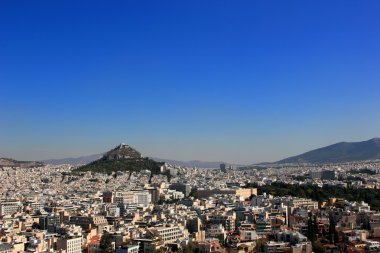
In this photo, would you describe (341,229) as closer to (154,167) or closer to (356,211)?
(356,211)

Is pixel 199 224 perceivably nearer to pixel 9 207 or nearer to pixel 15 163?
pixel 9 207

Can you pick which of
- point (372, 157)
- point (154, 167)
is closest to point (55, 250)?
point (154, 167)

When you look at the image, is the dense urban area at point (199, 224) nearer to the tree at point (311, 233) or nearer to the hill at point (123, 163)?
the tree at point (311, 233)

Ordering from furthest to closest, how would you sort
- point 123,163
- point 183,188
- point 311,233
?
point 123,163
point 183,188
point 311,233

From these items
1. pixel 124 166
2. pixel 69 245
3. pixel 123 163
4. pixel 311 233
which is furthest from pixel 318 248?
pixel 123 163

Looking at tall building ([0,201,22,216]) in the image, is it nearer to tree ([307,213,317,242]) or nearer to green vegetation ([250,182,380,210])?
tree ([307,213,317,242])
